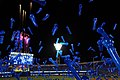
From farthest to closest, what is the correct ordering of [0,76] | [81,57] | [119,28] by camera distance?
[81,57] < [119,28] < [0,76]

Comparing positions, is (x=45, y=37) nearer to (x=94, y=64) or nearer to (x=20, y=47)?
(x=20, y=47)

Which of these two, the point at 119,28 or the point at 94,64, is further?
the point at 119,28

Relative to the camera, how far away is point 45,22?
50500 millimetres

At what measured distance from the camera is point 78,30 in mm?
43250

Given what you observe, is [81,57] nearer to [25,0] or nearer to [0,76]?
[25,0]

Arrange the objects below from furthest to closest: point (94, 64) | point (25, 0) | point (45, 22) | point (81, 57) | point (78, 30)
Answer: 1. point (45, 22)
2. point (78, 30)
3. point (81, 57)
4. point (25, 0)
5. point (94, 64)

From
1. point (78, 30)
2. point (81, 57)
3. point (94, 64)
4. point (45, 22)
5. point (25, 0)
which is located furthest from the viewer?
point (45, 22)

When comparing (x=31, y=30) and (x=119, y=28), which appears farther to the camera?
(x=31, y=30)

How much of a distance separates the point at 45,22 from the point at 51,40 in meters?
4.52

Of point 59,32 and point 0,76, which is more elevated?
point 59,32

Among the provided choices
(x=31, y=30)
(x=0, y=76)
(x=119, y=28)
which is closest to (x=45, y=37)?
(x=31, y=30)

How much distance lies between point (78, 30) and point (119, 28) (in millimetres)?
12897

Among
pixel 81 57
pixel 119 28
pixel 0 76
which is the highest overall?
pixel 119 28

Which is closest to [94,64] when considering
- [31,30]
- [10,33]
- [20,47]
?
[20,47]
